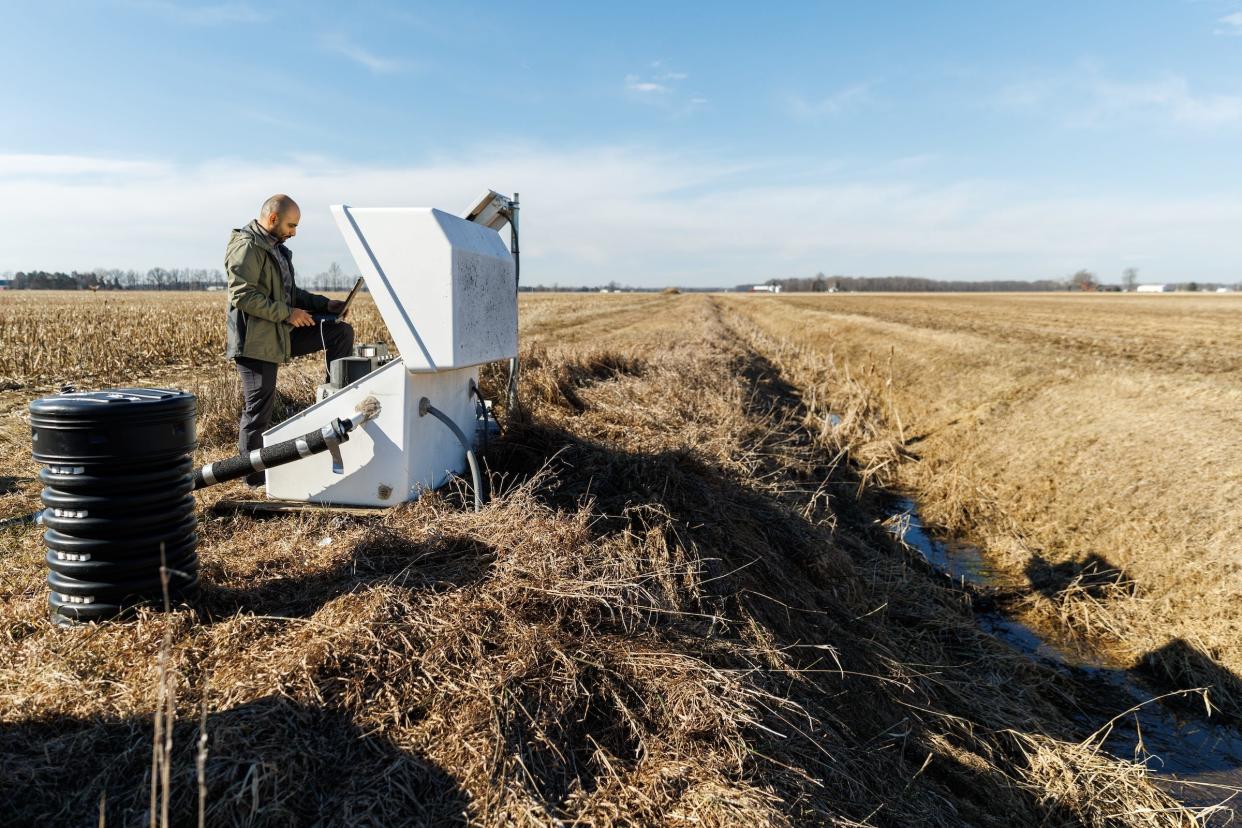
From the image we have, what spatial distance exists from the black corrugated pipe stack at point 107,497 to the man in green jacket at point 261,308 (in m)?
1.62

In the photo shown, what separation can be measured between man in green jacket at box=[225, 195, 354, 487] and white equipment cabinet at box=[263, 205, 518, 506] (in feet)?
1.84

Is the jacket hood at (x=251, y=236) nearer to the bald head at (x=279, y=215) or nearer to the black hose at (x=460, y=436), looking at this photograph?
the bald head at (x=279, y=215)

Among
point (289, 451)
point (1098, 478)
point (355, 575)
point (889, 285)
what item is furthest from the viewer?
point (889, 285)

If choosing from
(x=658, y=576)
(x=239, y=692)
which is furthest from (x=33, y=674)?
(x=658, y=576)

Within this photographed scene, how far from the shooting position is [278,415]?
7.48 m

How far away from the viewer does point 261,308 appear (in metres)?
4.82

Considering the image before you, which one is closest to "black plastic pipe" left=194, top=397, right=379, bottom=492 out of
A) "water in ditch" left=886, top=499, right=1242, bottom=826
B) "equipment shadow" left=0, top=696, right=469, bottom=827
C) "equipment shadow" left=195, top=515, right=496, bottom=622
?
"equipment shadow" left=195, top=515, right=496, bottom=622

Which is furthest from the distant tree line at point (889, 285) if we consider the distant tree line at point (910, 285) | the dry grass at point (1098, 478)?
the dry grass at point (1098, 478)

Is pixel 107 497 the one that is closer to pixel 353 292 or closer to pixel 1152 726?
pixel 353 292

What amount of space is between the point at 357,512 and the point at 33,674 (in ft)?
5.85

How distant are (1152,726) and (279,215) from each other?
672 cm

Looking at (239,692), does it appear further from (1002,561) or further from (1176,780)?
(1002,561)

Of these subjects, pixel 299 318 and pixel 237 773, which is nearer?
pixel 237 773

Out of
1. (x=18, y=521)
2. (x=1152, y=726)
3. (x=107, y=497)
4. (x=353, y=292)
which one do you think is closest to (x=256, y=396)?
(x=353, y=292)
